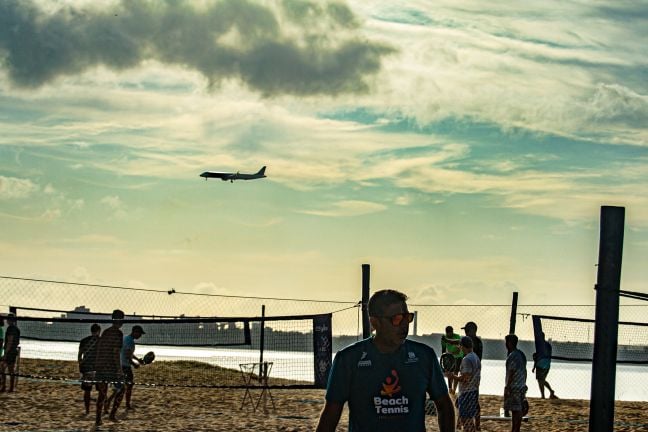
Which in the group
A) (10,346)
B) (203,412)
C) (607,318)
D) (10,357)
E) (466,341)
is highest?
(607,318)

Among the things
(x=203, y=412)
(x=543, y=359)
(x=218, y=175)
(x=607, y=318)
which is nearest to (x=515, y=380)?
(x=203, y=412)

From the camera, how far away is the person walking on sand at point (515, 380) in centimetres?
1627

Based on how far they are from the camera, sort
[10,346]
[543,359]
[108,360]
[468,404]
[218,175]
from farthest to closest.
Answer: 1. [218,175]
2. [543,359]
3. [10,346]
4. [108,360]
5. [468,404]

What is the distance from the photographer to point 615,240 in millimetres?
8453

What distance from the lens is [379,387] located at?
6090mm

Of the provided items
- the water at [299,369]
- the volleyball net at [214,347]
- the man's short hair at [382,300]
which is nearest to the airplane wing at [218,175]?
the water at [299,369]

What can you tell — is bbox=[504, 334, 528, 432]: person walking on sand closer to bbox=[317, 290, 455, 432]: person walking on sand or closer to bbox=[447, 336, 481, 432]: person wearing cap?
bbox=[447, 336, 481, 432]: person wearing cap

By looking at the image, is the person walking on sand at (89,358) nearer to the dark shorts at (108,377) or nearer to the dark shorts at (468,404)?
the dark shorts at (108,377)

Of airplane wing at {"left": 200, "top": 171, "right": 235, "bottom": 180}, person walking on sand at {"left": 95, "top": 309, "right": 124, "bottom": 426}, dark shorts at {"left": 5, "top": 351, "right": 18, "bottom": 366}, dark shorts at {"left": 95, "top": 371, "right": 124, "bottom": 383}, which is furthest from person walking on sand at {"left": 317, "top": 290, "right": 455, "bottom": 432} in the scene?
airplane wing at {"left": 200, "top": 171, "right": 235, "bottom": 180}

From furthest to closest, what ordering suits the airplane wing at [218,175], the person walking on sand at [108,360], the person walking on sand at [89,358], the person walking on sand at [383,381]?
the airplane wing at [218,175]
the person walking on sand at [89,358]
the person walking on sand at [108,360]
the person walking on sand at [383,381]

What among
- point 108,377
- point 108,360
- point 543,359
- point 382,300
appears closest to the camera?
point 382,300

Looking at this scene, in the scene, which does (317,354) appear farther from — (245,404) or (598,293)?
(598,293)

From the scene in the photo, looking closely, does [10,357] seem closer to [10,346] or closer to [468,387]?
[10,346]

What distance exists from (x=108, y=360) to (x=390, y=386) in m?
13.2
